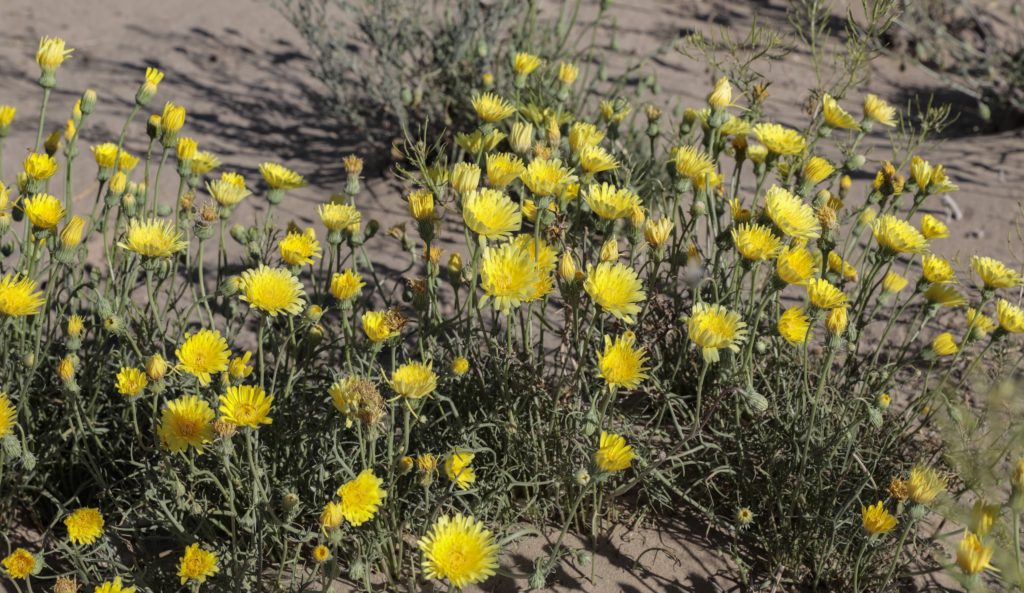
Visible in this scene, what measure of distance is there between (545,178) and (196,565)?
1.06 m

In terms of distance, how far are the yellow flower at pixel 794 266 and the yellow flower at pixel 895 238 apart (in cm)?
16

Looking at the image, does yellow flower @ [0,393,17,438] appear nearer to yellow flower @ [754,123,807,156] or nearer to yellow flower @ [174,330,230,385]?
yellow flower @ [174,330,230,385]

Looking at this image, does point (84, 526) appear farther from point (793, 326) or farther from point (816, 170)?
point (816, 170)

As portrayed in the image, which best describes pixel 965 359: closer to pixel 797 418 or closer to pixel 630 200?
pixel 797 418

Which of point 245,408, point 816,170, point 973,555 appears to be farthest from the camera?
point 816,170

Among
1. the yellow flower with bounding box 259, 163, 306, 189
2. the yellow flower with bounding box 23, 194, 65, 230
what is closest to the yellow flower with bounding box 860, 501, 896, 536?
the yellow flower with bounding box 259, 163, 306, 189

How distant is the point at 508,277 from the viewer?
1.88m

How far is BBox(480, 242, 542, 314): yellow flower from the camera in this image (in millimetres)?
1839

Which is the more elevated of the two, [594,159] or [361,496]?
[594,159]

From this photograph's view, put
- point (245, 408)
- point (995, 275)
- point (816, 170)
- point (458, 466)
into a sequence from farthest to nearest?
point (816, 170)
point (995, 275)
point (458, 466)
point (245, 408)

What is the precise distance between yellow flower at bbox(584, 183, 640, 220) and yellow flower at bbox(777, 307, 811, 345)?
1.42 ft

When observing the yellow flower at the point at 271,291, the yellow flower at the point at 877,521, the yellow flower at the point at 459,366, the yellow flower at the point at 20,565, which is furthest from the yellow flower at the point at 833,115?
the yellow flower at the point at 20,565

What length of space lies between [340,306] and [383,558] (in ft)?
1.79

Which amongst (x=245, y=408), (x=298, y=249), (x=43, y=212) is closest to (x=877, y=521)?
(x=245, y=408)
